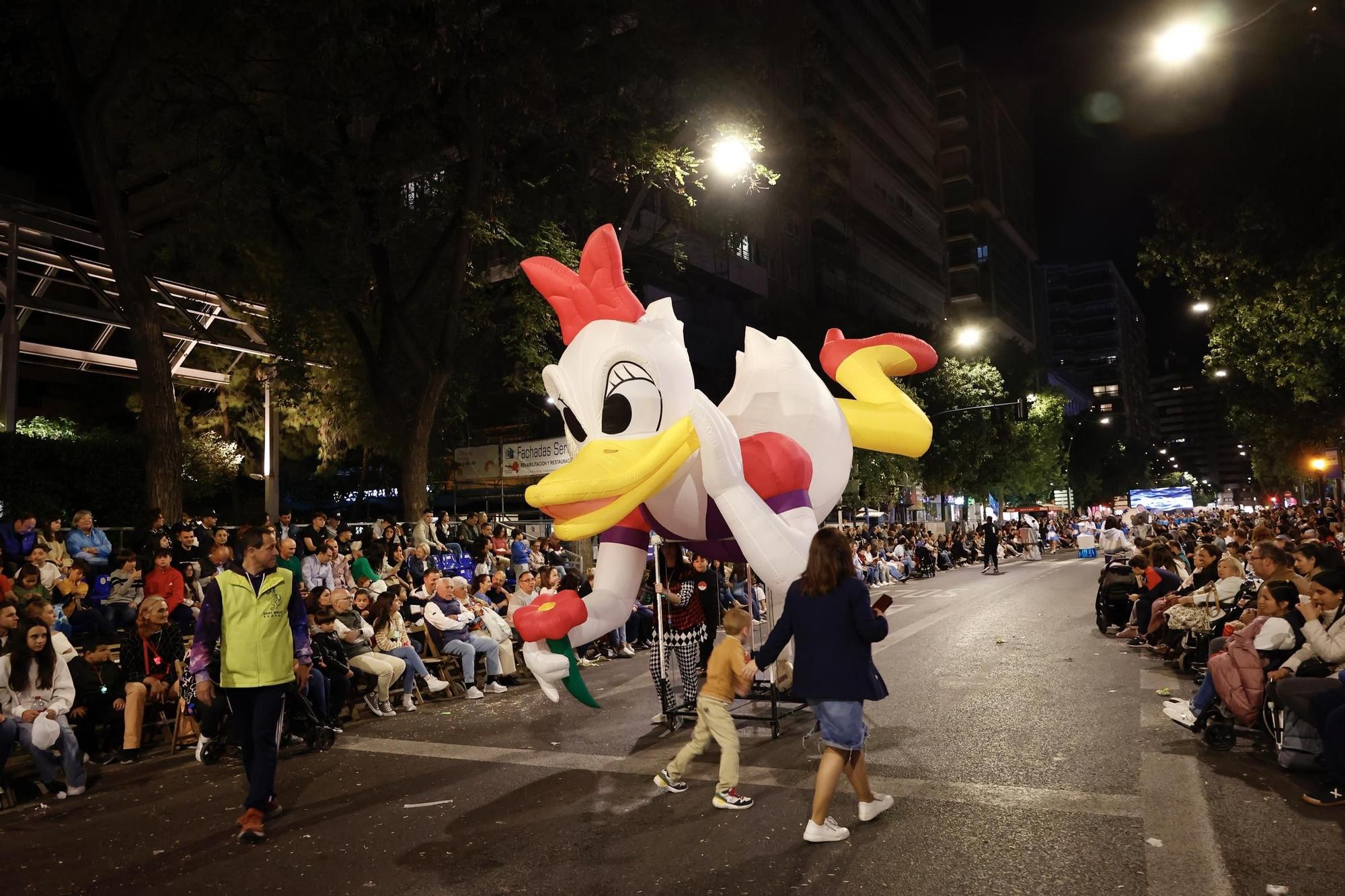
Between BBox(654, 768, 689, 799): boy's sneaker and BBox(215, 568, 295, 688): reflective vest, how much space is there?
2491mm

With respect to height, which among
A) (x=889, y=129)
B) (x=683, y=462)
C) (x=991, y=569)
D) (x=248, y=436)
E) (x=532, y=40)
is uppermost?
(x=889, y=129)

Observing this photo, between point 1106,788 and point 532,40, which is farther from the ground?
point 532,40

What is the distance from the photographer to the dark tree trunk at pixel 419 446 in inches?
580

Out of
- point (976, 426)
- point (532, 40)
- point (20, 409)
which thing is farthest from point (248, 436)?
point (976, 426)

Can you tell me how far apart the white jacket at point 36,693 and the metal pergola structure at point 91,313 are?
869 cm

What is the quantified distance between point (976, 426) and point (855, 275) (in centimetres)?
1468

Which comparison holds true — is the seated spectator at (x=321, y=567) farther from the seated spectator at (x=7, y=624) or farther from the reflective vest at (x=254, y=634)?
the reflective vest at (x=254, y=634)

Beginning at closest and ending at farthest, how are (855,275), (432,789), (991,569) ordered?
(432,789), (991,569), (855,275)

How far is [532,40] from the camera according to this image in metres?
13.4

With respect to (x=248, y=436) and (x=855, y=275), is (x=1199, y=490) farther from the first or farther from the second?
(x=248, y=436)

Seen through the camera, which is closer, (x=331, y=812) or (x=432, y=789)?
(x=331, y=812)

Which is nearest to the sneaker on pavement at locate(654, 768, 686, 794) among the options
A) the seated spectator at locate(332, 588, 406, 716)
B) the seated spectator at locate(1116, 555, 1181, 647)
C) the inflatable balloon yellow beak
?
the inflatable balloon yellow beak

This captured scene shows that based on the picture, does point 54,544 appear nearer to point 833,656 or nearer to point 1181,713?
point 833,656

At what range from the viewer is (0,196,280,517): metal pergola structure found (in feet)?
47.8
